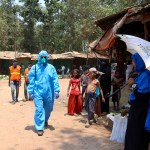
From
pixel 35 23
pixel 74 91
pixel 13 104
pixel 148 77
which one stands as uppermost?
pixel 35 23

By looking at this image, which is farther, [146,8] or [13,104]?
[13,104]

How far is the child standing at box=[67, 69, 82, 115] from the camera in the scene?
399 inches

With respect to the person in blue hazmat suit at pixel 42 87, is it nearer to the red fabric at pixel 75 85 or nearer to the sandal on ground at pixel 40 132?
the sandal on ground at pixel 40 132

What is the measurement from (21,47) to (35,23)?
4332 mm

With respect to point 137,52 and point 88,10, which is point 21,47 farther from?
point 137,52

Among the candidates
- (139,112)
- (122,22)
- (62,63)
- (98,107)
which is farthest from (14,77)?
(62,63)

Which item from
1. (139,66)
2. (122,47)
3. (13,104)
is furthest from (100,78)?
(139,66)

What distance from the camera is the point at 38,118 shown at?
293 inches

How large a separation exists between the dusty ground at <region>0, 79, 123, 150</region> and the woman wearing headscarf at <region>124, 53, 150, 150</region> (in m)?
1.49

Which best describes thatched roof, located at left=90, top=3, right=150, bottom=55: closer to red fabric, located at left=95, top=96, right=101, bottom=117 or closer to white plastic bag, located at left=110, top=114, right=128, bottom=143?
red fabric, located at left=95, top=96, right=101, bottom=117

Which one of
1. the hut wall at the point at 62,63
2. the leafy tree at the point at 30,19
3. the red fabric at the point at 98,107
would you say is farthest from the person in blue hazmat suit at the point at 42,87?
the leafy tree at the point at 30,19

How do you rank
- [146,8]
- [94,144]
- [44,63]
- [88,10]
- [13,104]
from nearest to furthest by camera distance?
1. [94,144]
2. [146,8]
3. [44,63]
4. [13,104]
5. [88,10]

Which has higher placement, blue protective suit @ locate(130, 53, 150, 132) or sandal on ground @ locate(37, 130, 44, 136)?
blue protective suit @ locate(130, 53, 150, 132)

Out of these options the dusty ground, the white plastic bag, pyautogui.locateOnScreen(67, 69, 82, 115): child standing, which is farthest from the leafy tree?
the white plastic bag
